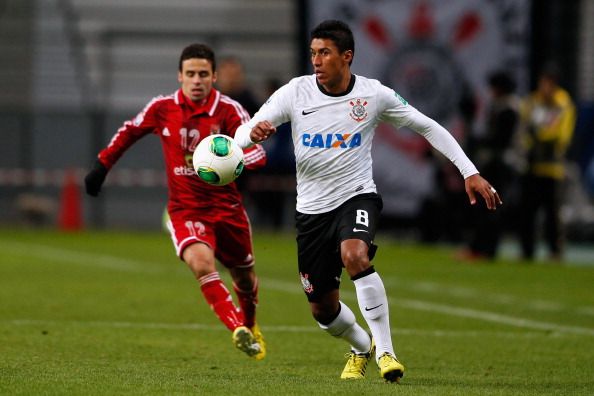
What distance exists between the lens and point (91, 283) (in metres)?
16.1

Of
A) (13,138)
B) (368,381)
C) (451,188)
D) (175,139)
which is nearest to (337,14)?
(451,188)

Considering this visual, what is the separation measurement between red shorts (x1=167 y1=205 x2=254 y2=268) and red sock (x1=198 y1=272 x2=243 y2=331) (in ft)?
1.29

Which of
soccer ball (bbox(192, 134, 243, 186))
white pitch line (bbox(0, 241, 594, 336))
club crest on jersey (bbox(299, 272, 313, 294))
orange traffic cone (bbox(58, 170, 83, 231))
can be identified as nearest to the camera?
soccer ball (bbox(192, 134, 243, 186))

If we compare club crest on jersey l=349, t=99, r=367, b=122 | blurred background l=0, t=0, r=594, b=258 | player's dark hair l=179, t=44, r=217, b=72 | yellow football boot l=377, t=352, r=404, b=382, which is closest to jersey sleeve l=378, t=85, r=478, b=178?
club crest on jersey l=349, t=99, r=367, b=122

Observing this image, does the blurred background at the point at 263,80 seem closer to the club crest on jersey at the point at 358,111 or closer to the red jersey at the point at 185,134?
the red jersey at the point at 185,134

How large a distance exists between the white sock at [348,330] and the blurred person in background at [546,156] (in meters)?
11.4

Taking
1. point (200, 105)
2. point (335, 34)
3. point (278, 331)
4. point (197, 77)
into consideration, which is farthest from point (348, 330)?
point (278, 331)

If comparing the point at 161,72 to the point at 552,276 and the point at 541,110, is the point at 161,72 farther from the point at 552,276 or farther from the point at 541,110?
the point at 552,276

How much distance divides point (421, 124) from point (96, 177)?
2530 millimetres

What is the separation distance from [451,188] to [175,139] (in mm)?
13059

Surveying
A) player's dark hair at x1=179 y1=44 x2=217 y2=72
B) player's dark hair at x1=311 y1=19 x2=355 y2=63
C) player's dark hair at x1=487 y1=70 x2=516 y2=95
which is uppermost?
player's dark hair at x1=311 y1=19 x2=355 y2=63

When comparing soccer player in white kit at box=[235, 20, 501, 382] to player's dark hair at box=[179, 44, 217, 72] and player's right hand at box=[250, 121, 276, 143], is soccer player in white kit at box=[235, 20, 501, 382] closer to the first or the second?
player's right hand at box=[250, 121, 276, 143]

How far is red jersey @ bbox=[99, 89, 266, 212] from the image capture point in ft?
33.0

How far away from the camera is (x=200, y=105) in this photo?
10.2 meters
